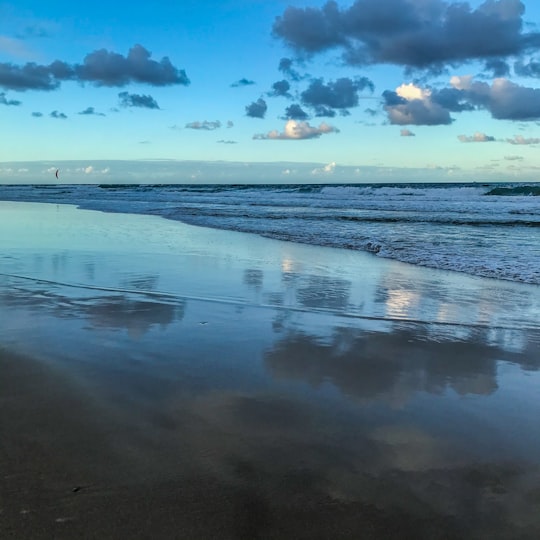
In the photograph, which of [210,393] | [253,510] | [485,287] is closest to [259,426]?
[210,393]

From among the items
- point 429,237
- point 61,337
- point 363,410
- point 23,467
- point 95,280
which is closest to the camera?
point 23,467

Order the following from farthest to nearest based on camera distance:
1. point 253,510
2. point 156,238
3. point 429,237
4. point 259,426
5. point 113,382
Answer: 1. point 429,237
2. point 156,238
3. point 113,382
4. point 259,426
5. point 253,510

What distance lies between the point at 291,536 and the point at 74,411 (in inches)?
70.2

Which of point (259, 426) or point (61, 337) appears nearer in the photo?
point (259, 426)

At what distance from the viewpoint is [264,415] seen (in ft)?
11.6

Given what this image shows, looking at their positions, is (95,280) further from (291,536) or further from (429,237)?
(429,237)

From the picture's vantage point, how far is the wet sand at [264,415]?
249 centimetres

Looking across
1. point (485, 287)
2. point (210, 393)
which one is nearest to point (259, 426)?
point (210, 393)

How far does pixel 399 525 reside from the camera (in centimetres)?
244

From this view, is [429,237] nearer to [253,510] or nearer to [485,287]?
[485,287]

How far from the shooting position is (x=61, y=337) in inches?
203

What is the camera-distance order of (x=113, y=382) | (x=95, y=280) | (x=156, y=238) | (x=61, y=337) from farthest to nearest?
(x=156, y=238) → (x=95, y=280) → (x=61, y=337) → (x=113, y=382)

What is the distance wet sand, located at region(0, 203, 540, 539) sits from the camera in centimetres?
249

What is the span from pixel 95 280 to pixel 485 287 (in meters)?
6.19
